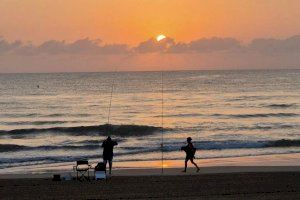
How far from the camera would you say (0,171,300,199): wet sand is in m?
15.7

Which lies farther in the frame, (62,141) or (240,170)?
(62,141)

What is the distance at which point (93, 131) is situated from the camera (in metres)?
45.3

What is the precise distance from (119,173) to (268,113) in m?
39.0

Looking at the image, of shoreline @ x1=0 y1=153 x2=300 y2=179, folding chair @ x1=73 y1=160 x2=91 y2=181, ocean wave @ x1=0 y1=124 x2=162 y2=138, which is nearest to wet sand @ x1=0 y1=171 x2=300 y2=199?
folding chair @ x1=73 y1=160 x2=91 y2=181

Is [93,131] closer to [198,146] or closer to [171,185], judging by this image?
[198,146]

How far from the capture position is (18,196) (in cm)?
1605

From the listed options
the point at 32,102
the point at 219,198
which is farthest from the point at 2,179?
the point at 32,102

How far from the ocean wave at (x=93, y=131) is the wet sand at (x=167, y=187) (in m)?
23.9

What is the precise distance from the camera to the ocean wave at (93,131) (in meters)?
43.3

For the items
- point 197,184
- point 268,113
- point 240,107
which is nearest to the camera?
point 197,184

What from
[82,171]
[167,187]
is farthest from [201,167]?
[167,187]

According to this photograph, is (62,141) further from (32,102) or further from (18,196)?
(32,102)

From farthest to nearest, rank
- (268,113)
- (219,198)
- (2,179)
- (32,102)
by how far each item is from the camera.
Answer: (32,102), (268,113), (2,179), (219,198)

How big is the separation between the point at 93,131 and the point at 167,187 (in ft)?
94.2
